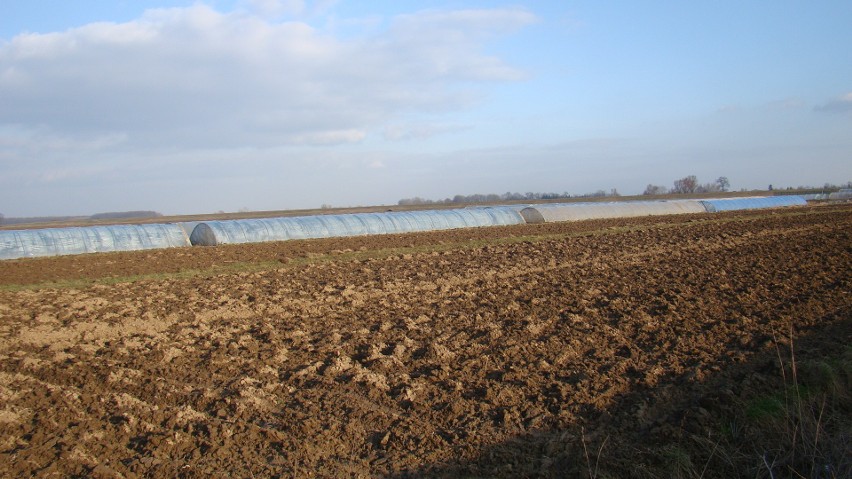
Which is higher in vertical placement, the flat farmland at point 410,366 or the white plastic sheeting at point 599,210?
the white plastic sheeting at point 599,210

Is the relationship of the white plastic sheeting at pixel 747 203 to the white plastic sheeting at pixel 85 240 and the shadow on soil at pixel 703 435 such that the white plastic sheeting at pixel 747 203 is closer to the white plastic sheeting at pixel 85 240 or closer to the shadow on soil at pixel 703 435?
→ the white plastic sheeting at pixel 85 240

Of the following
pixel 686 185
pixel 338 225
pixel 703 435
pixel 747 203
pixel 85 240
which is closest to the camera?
pixel 703 435

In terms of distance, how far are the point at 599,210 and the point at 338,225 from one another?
59.2 feet

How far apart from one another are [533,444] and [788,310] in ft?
23.1

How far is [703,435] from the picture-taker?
597 cm

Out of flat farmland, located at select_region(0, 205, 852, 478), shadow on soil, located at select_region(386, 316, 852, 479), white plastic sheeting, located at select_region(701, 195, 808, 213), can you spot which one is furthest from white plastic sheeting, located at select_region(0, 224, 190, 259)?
white plastic sheeting, located at select_region(701, 195, 808, 213)

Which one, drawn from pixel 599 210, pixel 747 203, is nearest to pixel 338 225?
pixel 599 210

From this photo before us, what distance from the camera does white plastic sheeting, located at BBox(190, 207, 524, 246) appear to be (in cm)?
2498

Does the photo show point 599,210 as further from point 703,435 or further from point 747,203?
point 703,435

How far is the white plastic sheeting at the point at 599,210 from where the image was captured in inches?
1394

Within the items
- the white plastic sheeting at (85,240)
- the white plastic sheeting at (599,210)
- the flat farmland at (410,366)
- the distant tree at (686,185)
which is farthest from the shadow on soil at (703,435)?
the distant tree at (686,185)

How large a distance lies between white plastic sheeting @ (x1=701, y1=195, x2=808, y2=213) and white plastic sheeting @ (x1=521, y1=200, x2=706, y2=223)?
956mm

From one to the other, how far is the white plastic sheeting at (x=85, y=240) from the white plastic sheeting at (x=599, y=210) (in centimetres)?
1880

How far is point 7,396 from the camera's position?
7102mm
